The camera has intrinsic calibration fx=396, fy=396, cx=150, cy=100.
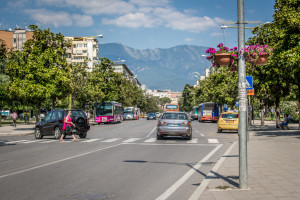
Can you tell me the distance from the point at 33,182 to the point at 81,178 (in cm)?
107

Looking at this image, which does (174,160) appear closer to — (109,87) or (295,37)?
(295,37)

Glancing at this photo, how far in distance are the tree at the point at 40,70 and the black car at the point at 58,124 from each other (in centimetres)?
893

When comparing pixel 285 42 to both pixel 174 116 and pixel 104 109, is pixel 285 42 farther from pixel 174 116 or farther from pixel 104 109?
pixel 104 109

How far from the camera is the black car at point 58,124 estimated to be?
23.5 m

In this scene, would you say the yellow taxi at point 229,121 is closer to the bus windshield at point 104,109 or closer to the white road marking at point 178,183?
the white road marking at point 178,183

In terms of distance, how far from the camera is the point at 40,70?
33.2 m

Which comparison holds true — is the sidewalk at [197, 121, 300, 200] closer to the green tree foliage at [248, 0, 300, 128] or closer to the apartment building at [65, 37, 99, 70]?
the green tree foliage at [248, 0, 300, 128]

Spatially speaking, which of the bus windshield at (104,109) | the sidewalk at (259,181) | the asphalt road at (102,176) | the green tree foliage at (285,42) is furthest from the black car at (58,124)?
the bus windshield at (104,109)

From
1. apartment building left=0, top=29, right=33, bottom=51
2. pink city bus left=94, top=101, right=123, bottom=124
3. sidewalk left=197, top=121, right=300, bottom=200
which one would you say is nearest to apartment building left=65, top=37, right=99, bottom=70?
apartment building left=0, top=29, right=33, bottom=51

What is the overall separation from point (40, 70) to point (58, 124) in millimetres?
11115

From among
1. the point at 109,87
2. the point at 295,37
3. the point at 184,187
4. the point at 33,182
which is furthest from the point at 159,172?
the point at 109,87

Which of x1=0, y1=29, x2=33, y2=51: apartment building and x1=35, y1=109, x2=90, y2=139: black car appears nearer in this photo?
x1=35, y1=109, x2=90, y2=139: black car

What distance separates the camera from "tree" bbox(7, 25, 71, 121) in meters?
32.8

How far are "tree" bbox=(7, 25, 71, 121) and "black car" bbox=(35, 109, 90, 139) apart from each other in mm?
8926
